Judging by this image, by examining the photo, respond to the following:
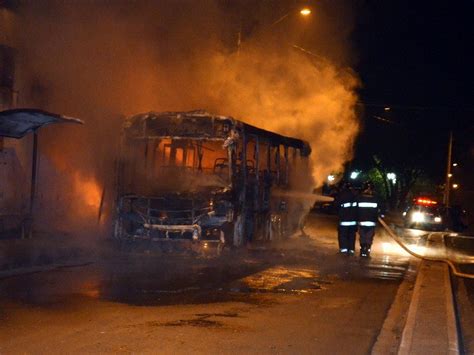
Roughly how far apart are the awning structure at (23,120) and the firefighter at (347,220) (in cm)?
536

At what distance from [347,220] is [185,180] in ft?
10.6

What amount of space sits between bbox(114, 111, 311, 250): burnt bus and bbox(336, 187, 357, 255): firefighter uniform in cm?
180

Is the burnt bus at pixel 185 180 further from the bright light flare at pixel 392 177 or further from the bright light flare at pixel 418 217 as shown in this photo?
the bright light flare at pixel 392 177

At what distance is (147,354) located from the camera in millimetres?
5879

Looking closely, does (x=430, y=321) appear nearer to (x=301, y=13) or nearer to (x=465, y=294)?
(x=465, y=294)

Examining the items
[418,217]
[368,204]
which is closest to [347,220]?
[368,204]

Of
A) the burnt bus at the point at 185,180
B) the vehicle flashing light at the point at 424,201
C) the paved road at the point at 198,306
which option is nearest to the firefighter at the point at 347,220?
the paved road at the point at 198,306

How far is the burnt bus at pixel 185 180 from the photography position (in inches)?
510

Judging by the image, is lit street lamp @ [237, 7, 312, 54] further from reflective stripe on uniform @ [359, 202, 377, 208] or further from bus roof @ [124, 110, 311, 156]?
reflective stripe on uniform @ [359, 202, 377, 208]

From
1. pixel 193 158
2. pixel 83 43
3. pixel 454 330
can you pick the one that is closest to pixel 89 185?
pixel 83 43

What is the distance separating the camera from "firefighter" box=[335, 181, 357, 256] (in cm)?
1426

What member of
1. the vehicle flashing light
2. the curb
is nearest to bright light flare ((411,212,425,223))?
the vehicle flashing light

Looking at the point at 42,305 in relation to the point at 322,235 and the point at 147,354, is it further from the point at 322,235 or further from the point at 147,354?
the point at 322,235

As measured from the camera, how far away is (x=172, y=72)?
62.6ft
